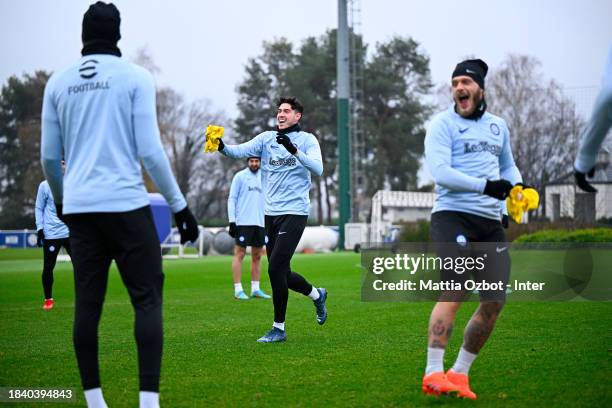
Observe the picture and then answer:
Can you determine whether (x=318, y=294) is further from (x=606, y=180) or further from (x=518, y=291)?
(x=606, y=180)

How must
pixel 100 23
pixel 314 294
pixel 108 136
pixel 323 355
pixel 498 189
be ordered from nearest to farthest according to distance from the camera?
pixel 108 136 → pixel 100 23 → pixel 498 189 → pixel 323 355 → pixel 314 294

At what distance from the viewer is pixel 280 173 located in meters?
9.41

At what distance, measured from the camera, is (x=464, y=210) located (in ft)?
19.7

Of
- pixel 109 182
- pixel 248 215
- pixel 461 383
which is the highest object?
pixel 109 182

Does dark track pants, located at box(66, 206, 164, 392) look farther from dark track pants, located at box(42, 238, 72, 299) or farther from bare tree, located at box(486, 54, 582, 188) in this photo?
bare tree, located at box(486, 54, 582, 188)

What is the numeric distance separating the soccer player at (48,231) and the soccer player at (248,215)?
308 centimetres

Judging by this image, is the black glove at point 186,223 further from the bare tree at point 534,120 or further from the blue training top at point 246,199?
the bare tree at point 534,120

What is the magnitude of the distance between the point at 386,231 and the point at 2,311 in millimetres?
31699

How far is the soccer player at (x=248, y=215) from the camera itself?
51.6 feet

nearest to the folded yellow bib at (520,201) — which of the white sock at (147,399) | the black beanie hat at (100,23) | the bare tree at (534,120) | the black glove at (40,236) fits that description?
the white sock at (147,399)

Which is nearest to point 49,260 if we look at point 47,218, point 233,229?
point 47,218

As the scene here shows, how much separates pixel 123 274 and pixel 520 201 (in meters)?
2.64

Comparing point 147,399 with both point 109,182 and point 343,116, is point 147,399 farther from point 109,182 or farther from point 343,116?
point 343,116

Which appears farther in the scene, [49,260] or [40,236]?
[40,236]
